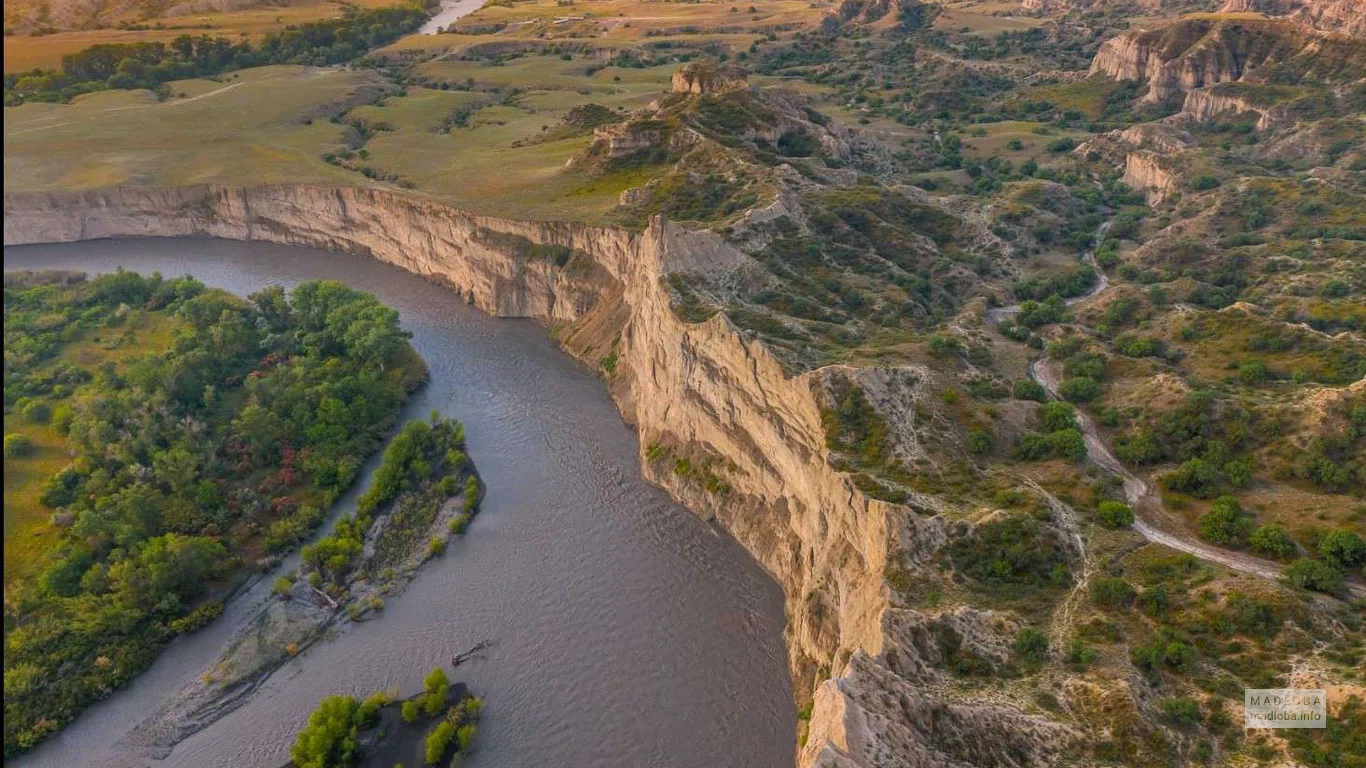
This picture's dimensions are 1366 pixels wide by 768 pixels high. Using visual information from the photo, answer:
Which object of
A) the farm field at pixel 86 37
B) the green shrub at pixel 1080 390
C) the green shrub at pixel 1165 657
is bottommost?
the green shrub at pixel 1165 657

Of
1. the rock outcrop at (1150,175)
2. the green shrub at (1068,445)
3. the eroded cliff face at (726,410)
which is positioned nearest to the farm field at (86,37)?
the eroded cliff face at (726,410)

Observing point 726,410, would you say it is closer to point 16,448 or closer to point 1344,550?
point 1344,550

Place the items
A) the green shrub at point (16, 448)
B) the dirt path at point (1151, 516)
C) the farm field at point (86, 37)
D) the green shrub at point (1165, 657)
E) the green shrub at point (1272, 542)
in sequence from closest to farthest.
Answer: the green shrub at point (1165, 657) → the dirt path at point (1151, 516) → the green shrub at point (1272, 542) → the green shrub at point (16, 448) → the farm field at point (86, 37)

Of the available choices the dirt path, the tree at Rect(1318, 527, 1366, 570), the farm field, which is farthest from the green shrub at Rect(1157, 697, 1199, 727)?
the farm field

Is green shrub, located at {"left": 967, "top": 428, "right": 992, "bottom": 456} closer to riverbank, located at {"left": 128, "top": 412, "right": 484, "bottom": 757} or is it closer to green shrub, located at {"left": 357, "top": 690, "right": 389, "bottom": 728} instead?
riverbank, located at {"left": 128, "top": 412, "right": 484, "bottom": 757}

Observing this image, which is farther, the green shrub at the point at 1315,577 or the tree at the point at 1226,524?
the tree at the point at 1226,524

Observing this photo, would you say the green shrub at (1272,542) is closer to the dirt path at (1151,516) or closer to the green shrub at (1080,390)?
the dirt path at (1151,516)
